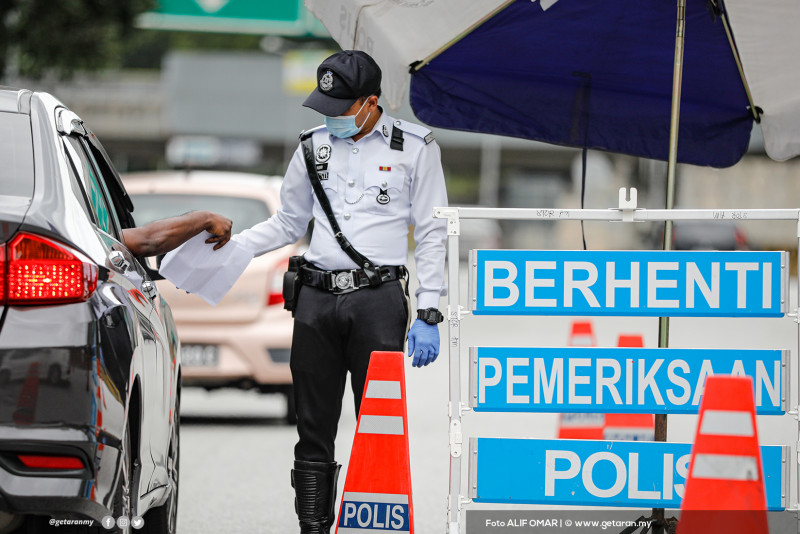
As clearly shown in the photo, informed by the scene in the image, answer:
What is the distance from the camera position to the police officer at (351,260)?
5320 millimetres

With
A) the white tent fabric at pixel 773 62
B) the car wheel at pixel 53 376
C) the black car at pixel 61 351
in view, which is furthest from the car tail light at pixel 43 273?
the white tent fabric at pixel 773 62

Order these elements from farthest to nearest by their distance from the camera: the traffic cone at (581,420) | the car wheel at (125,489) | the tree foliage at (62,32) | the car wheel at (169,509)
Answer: the tree foliage at (62,32) → the traffic cone at (581,420) → the car wheel at (169,509) → the car wheel at (125,489)

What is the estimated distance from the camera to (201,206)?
10.4 metres

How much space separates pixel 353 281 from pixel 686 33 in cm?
209

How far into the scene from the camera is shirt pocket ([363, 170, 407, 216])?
5.38m

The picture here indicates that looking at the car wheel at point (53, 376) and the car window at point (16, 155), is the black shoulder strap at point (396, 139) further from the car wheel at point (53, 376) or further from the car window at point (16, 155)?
the car wheel at point (53, 376)

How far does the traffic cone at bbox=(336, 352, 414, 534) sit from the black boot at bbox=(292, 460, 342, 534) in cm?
45

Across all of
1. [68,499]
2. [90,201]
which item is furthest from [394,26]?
[68,499]

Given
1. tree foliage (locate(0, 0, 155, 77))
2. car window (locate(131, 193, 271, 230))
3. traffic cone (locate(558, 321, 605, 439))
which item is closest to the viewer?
traffic cone (locate(558, 321, 605, 439))

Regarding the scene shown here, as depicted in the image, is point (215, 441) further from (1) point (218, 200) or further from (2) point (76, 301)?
(2) point (76, 301)

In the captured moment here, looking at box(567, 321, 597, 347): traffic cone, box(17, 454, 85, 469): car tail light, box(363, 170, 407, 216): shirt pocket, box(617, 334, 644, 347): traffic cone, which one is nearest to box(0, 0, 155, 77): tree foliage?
box(567, 321, 597, 347): traffic cone

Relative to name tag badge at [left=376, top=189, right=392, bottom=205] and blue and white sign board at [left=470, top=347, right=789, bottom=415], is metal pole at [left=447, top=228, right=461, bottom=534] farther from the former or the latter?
name tag badge at [left=376, top=189, right=392, bottom=205]

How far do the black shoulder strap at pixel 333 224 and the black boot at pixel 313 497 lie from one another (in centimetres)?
75

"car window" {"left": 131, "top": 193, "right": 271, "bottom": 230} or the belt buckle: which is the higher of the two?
"car window" {"left": 131, "top": 193, "right": 271, "bottom": 230}
